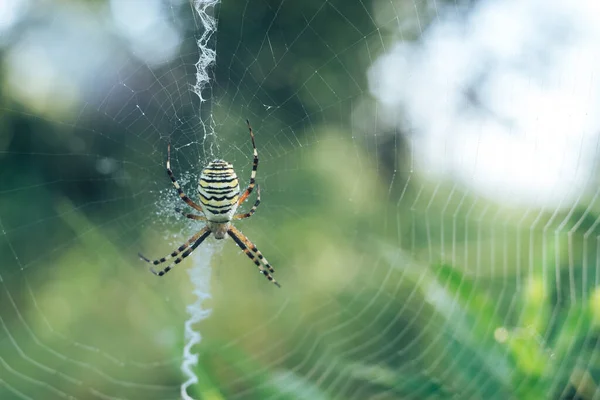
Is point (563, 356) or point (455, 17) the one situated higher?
point (455, 17)

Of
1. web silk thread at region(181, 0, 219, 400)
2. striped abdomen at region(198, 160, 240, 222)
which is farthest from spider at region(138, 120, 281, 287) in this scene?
web silk thread at region(181, 0, 219, 400)

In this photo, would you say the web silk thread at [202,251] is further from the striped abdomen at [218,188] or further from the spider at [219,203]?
the striped abdomen at [218,188]

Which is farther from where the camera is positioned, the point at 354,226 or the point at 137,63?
the point at 354,226

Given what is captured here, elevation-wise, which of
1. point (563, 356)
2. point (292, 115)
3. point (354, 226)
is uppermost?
point (292, 115)

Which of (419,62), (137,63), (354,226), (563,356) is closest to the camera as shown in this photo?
(563,356)

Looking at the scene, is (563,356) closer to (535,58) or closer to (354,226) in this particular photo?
(535,58)

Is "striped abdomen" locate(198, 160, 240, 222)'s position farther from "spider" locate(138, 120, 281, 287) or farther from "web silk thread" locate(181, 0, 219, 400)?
"web silk thread" locate(181, 0, 219, 400)

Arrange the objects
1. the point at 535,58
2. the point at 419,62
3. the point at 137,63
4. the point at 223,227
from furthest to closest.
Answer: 1. the point at 137,63
2. the point at 419,62
3. the point at 223,227
4. the point at 535,58

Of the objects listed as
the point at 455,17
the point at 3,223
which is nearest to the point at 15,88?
the point at 3,223
